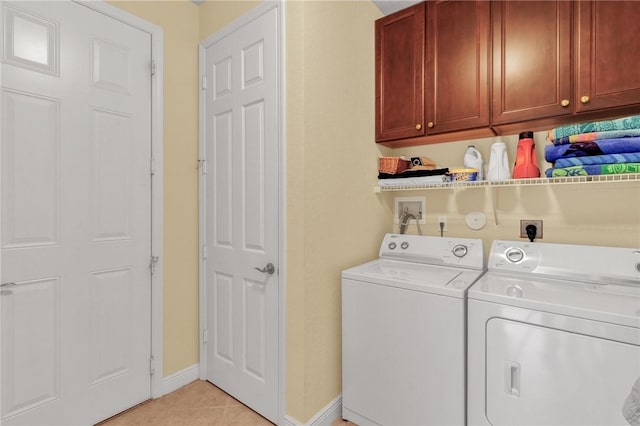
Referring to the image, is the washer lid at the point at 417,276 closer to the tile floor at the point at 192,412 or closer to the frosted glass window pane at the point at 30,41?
the tile floor at the point at 192,412

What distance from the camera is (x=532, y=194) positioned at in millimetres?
1798

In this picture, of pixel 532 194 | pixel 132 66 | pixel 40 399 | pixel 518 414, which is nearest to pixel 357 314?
pixel 518 414

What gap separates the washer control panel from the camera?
1.78 meters

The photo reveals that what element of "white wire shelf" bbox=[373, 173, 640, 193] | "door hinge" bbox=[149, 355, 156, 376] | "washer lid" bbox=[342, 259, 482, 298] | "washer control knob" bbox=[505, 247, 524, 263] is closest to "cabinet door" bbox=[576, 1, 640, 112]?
"white wire shelf" bbox=[373, 173, 640, 193]

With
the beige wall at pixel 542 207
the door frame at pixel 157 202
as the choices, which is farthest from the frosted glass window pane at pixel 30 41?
the beige wall at pixel 542 207

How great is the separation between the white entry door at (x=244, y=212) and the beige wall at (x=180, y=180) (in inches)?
4.2

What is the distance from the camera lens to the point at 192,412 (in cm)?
181

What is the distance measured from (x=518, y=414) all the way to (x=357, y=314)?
77 centimetres

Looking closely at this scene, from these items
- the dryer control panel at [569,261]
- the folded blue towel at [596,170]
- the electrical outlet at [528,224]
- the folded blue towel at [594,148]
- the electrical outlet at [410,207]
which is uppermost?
the folded blue towel at [594,148]

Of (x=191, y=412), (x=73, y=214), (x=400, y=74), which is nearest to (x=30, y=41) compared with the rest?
(x=73, y=214)

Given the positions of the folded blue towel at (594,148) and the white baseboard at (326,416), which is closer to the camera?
the folded blue towel at (594,148)

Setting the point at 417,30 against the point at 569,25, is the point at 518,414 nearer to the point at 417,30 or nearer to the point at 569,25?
the point at 569,25

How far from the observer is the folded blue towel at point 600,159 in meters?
1.31

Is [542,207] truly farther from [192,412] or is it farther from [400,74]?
[192,412]
